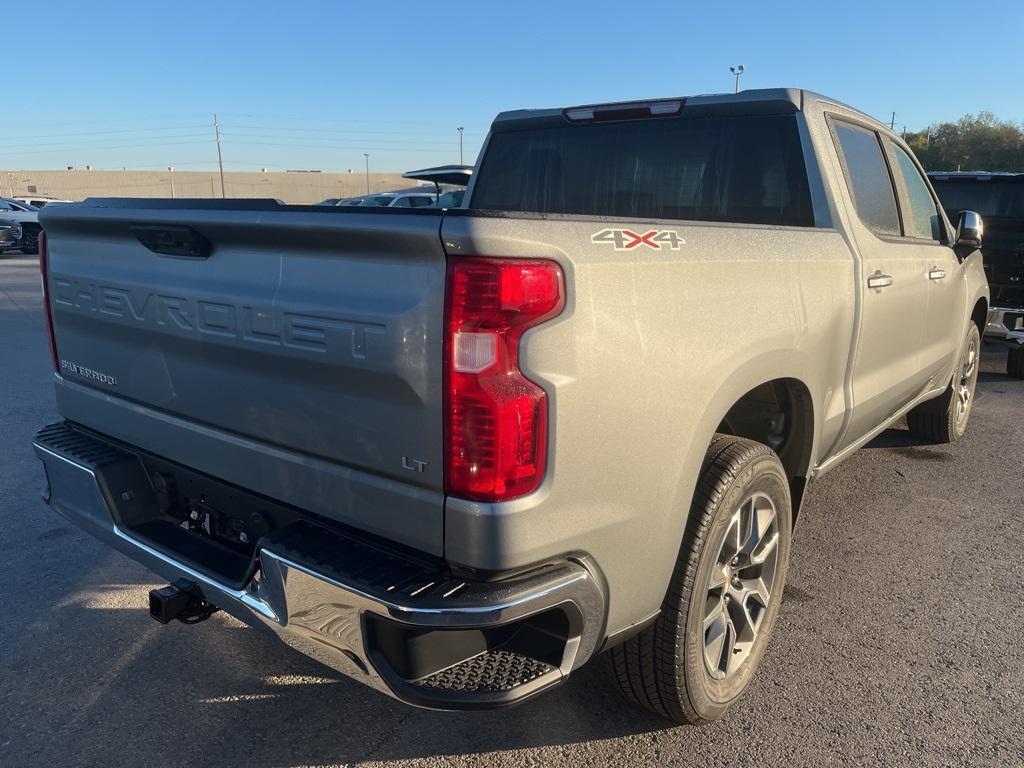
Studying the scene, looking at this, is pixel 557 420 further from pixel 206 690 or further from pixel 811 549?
pixel 811 549

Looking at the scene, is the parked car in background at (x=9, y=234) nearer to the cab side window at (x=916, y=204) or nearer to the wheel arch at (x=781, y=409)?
the cab side window at (x=916, y=204)

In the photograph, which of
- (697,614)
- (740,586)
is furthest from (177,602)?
(740,586)

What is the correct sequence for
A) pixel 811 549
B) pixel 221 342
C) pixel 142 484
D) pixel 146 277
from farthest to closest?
pixel 811 549 < pixel 142 484 < pixel 146 277 < pixel 221 342

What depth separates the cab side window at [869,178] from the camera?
343cm

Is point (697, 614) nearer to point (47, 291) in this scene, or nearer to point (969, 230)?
point (47, 291)

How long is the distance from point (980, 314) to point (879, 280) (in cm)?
314

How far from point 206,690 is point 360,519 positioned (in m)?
1.26

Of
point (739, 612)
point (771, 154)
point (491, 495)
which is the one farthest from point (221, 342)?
point (771, 154)

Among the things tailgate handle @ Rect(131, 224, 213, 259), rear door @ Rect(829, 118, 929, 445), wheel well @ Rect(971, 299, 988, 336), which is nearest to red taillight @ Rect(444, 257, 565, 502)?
tailgate handle @ Rect(131, 224, 213, 259)

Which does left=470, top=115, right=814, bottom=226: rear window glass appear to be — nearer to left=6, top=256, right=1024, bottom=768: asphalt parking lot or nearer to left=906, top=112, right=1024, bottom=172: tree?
left=6, top=256, right=1024, bottom=768: asphalt parking lot

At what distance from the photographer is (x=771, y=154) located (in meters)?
3.29

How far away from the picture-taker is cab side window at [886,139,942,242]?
408 cm

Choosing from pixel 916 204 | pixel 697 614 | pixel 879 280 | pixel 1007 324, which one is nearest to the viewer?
pixel 697 614

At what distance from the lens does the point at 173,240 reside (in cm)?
225
